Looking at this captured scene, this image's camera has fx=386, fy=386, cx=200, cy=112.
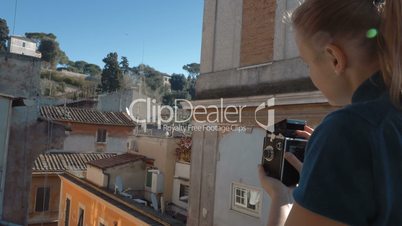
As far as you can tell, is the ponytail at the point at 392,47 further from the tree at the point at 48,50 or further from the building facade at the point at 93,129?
the tree at the point at 48,50

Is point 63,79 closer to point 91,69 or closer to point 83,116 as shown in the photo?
point 83,116

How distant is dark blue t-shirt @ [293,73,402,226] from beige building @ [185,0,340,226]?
5388mm

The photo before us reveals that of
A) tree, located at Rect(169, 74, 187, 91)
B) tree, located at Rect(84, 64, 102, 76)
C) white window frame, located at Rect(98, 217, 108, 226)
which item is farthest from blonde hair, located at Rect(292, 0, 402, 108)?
tree, located at Rect(84, 64, 102, 76)

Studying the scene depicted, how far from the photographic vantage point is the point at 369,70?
96 cm

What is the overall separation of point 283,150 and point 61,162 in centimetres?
2143

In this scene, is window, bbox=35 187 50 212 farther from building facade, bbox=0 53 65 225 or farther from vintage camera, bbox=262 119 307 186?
vintage camera, bbox=262 119 307 186

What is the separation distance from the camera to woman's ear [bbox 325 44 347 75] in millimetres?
981

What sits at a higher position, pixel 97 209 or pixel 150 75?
pixel 150 75

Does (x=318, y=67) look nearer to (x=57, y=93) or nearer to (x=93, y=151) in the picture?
(x=93, y=151)

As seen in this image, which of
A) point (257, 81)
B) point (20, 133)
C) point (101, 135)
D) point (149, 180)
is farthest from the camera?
point (101, 135)

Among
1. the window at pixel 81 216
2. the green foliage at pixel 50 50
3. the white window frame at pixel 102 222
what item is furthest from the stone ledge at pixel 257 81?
the green foliage at pixel 50 50

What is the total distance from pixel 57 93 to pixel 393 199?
51003mm

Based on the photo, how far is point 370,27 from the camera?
943 mm

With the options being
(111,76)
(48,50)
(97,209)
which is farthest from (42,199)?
(48,50)
